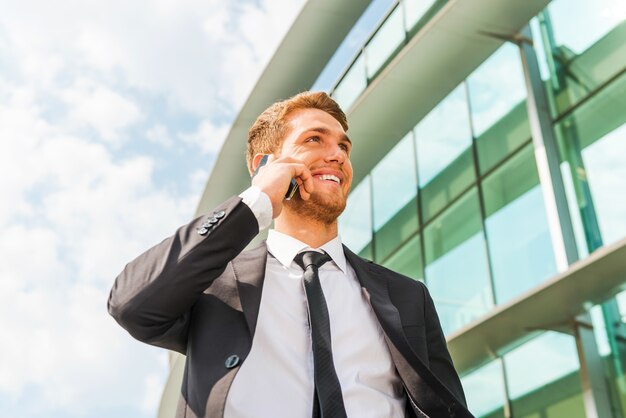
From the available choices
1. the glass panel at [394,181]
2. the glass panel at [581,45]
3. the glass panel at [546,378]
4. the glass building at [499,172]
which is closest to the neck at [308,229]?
the glass building at [499,172]

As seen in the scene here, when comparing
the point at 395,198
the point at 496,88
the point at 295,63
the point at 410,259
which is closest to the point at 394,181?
the point at 395,198

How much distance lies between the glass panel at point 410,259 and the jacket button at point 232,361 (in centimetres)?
765

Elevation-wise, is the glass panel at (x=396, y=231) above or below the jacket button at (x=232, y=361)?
above

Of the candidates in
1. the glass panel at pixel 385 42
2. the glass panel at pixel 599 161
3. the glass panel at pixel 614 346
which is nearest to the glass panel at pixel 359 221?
the glass panel at pixel 385 42

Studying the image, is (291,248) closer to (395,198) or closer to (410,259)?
(410,259)

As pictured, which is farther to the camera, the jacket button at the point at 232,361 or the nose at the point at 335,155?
the nose at the point at 335,155

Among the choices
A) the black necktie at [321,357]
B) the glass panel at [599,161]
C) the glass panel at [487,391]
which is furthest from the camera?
the glass panel at [487,391]

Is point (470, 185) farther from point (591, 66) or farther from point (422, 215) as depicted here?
point (591, 66)

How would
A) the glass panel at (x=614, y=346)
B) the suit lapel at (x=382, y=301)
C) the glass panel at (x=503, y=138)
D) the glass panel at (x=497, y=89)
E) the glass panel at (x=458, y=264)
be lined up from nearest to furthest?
1. the suit lapel at (x=382, y=301)
2. the glass panel at (x=614, y=346)
3. the glass panel at (x=458, y=264)
4. the glass panel at (x=503, y=138)
5. the glass panel at (x=497, y=89)

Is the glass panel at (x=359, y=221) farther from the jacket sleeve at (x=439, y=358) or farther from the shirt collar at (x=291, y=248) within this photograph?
the jacket sleeve at (x=439, y=358)

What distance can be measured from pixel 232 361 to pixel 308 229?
0.79 meters

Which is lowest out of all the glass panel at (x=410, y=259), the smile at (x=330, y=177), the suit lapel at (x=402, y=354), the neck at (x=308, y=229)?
the suit lapel at (x=402, y=354)

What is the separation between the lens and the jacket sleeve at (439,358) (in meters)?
2.31

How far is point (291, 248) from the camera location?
255 cm
